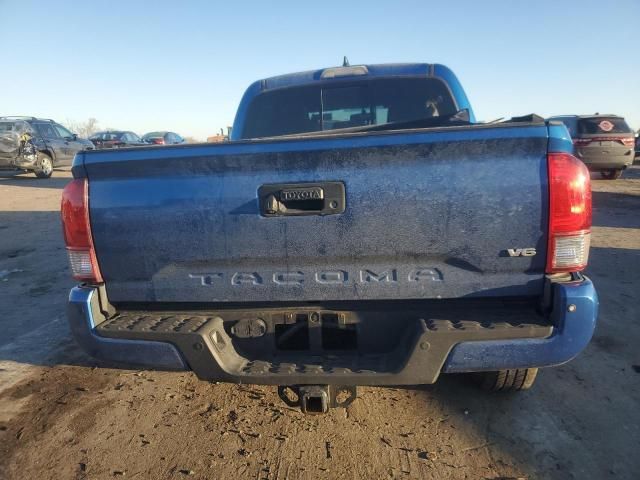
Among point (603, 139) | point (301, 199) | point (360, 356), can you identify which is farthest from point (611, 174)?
point (301, 199)

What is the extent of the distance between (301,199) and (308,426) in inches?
55.9

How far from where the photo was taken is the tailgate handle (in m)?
1.90

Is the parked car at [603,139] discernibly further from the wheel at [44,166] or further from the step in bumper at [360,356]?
the wheel at [44,166]

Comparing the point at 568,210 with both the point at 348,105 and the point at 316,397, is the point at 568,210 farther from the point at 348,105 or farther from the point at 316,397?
the point at 348,105

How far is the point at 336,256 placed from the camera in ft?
6.51

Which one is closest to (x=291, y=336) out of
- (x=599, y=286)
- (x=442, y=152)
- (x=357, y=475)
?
(x=357, y=475)

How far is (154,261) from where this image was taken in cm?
207

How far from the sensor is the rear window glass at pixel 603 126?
39.7ft

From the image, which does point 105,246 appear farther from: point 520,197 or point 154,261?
point 520,197

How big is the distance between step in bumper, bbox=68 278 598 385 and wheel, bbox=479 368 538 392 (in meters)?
0.66

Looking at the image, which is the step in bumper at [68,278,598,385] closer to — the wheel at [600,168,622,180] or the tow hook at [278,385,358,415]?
the tow hook at [278,385,358,415]

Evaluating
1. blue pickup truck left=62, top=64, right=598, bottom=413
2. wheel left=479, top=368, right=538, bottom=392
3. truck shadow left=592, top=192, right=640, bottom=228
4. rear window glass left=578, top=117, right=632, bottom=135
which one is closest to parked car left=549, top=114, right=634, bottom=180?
rear window glass left=578, top=117, right=632, bottom=135

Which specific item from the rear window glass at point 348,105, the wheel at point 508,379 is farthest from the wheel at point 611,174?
the wheel at point 508,379

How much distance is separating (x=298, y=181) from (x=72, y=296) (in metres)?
1.31
